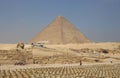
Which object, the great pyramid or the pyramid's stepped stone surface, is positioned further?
the great pyramid

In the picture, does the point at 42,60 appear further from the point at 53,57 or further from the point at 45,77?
the point at 45,77

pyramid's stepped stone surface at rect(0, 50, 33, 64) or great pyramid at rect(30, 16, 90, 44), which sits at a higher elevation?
great pyramid at rect(30, 16, 90, 44)

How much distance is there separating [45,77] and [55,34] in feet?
388

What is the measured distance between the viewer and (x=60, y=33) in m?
134

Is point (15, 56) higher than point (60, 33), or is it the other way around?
point (60, 33)

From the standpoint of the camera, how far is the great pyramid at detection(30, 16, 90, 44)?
129625 mm

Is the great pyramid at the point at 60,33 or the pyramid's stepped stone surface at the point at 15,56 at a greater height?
the great pyramid at the point at 60,33

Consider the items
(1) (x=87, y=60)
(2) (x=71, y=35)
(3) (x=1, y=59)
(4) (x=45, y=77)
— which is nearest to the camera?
(4) (x=45, y=77)

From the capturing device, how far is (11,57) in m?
41.9

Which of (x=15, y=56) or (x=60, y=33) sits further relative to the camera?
(x=60, y=33)

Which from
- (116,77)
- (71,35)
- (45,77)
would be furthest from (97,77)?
(71,35)

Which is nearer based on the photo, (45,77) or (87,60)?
(45,77)

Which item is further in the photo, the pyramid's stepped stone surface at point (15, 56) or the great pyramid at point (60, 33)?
the great pyramid at point (60, 33)

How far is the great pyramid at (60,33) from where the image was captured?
130 m
